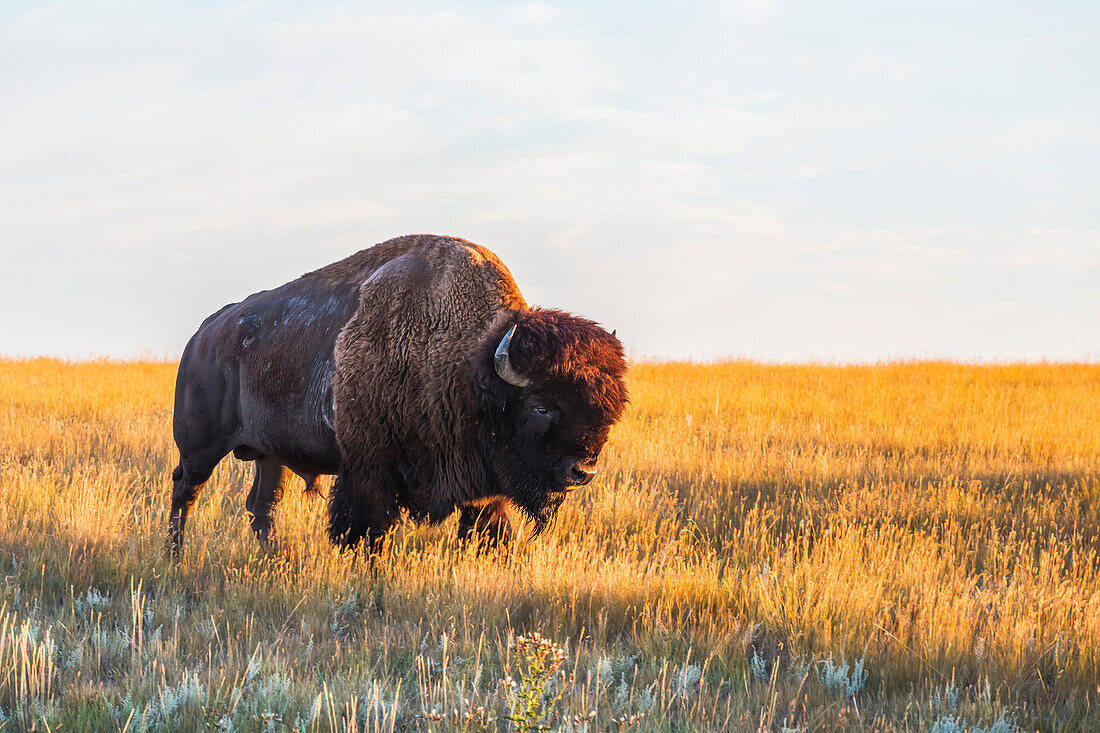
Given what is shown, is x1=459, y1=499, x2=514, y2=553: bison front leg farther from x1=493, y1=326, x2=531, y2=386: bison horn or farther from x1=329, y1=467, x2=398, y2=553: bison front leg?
x1=493, y1=326, x2=531, y2=386: bison horn

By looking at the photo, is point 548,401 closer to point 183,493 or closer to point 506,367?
point 506,367

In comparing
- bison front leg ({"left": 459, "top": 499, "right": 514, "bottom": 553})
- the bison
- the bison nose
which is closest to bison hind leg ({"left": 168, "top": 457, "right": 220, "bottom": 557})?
the bison

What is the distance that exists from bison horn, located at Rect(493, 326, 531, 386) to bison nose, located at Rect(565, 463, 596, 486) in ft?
2.04

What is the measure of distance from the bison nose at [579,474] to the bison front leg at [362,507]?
1.38 meters

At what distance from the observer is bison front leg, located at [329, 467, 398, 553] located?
6352 mm

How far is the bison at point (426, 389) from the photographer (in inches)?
231

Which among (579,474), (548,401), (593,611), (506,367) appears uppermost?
(506,367)

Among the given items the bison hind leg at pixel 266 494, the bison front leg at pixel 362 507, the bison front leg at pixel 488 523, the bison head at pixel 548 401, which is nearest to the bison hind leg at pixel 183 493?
the bison hind leg at pixel 266 494

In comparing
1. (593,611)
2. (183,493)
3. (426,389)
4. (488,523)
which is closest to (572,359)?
(426,389)

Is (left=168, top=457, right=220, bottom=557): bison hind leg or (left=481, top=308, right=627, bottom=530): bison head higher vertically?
(left=481, top=308, right=627, bottom=530): bison head

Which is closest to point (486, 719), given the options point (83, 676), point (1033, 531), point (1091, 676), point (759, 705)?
point (759, 705)

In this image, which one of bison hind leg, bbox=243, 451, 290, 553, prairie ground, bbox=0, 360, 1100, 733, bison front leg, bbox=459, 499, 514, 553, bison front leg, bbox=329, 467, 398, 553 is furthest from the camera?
bison hind leg, bbox=243, 451, 290, 553

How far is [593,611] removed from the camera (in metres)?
5.59

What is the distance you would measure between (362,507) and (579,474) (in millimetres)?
1638
